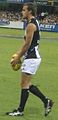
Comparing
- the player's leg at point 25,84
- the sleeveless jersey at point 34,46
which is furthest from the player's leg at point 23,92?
the sleeveless jersey at point 34,46

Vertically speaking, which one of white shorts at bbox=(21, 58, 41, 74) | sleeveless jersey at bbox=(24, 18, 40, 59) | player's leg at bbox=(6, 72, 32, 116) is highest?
sleeveless jersey at bbox=(24, 18, 40, 59)

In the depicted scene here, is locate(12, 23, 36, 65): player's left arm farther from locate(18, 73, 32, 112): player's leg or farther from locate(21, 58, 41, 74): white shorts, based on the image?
locate(18, 73, 32, 112): player's leg

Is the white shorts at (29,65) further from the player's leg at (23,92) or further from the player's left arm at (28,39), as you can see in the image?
the player's left arm at (28,39)

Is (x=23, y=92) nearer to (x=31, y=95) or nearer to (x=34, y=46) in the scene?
(x=34, y=46)

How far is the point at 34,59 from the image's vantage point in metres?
8.57

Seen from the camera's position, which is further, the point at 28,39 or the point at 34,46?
the point at 34,46

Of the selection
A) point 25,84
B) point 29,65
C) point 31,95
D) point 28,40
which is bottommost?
point 31,95

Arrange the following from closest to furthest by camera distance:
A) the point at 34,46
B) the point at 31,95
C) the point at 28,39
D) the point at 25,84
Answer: the point at 28,39 → the point at 25,84 → the point at 34,46 → the point at 31,95

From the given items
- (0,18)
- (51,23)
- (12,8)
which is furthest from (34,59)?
(12,8)

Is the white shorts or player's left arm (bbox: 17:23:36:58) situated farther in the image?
the white shorts

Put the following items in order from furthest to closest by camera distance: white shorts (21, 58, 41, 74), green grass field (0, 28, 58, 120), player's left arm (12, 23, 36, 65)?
green grass field (0, 28, 58, 120)
white shorts (21, 58, 41, 74)
player's left arm (12, 23, 36, 65)

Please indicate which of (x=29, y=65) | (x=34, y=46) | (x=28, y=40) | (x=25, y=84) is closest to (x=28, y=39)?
(x=28, y=40)

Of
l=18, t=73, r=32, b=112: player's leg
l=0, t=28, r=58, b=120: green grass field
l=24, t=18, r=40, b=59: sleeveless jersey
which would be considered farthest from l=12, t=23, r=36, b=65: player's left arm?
l=0, t=28, r=58, b=120: green grass field

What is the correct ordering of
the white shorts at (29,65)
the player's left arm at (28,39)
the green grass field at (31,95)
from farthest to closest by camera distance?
the green grass field at (31,95)
the white shorts at (29,65)
the player's left arm at (28,39)
